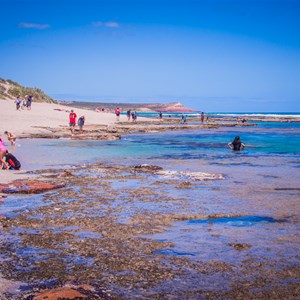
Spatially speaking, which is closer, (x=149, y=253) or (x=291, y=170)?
(x=149, y=253)

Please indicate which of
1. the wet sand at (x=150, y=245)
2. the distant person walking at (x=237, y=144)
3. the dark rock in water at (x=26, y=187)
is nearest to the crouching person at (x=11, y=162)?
the dark rock in water at (x=26, y=187)

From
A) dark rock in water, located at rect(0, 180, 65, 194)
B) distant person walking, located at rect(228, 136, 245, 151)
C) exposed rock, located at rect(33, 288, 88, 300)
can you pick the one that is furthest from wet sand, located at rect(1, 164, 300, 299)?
distant person walking, located at rect(228, 136, 245, 151)

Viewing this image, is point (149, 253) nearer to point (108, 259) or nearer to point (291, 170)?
point (108, 259)

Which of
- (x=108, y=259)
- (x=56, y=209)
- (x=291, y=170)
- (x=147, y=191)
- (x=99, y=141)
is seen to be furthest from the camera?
(x=99, y=141)

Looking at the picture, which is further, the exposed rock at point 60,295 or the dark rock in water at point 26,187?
the dark rock in water at point 26,187

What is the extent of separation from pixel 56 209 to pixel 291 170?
9972 millimetres

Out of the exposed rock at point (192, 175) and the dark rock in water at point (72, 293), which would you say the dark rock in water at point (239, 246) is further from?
the exposed rock at point (192, 175)

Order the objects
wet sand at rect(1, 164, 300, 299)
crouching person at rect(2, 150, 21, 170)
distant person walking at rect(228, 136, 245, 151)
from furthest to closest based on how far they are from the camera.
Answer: distant person walking at rect(228, 136, 245, 151), crouching person at rect(2, 150, 21, 170), wet sand at rect(1, 164, 300, 299)

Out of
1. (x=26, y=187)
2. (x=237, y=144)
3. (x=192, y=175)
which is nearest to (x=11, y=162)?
(x=26, y=187)

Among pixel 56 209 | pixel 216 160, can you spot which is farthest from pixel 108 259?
pixel 216 160

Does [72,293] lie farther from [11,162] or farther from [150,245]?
[11,162]

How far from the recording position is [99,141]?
29719 millimetres

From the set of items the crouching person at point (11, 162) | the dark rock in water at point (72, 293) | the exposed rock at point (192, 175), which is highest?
the crouching person at point (11, 162)

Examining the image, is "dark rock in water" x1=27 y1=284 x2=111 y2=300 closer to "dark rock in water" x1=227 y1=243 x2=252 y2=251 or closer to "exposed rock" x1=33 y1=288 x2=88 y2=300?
"exposed rock" x1=33 y1=288 x2=88 y2=300
